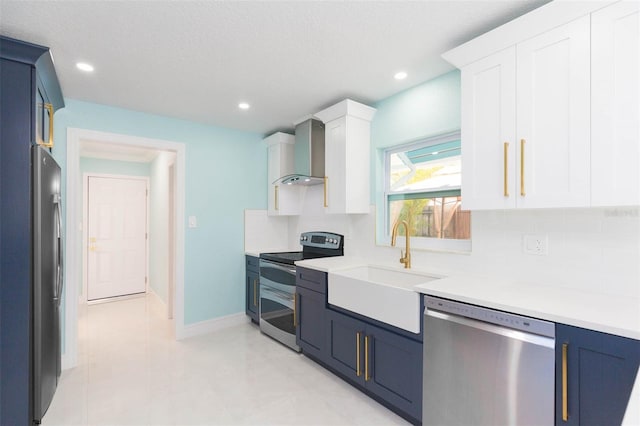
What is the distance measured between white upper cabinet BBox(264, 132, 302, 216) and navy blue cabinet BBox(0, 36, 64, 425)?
2313 millimetres

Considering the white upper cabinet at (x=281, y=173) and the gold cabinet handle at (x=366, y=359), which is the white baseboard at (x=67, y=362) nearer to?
the white upper cabinet at (x=281, y=173)

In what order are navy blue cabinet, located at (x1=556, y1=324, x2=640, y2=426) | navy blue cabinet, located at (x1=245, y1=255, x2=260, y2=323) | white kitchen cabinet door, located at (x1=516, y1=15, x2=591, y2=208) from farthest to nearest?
navy blue cabinet, located at (x1=245, y1=255, x2=260, y2=323)
white kitchen cabinet door, located at (x1=516, y1=15, x2=591, y2=208)
navy blue cabinet, located at (x1=556, y1=324, x2=640, y2=426)

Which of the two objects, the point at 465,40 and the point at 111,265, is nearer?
the point at 465,40

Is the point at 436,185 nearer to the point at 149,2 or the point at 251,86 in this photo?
the point at 251,86

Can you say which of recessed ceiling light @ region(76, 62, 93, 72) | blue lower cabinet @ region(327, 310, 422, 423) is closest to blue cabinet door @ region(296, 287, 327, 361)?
blue lower cabinet @ region(327, 310, 422, 423)

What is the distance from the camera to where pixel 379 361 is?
2.05m

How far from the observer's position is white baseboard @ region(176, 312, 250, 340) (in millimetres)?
3422

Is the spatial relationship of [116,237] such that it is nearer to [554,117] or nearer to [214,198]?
[214,198]

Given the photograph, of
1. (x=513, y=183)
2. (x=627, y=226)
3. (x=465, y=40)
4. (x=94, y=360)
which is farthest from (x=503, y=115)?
(x=94, y=360)

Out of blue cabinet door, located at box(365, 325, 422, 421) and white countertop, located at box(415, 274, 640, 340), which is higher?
white countertop, located at box(415, 274, 640, 340)

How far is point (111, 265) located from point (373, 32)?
17.3 feet

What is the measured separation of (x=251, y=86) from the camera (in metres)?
2.58

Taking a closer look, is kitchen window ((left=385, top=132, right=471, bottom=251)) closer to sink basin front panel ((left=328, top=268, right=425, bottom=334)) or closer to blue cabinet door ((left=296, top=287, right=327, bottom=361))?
sink basin front panel ((left=328, top=268, right=425, bottom=334))

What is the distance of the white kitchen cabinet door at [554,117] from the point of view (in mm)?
1457
